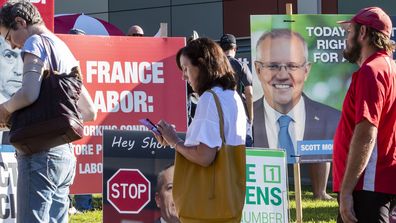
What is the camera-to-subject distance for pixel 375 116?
4.09 m

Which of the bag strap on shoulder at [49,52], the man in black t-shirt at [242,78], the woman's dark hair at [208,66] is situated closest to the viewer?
the woman's dark hair at [208,66]

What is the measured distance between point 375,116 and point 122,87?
3.77 metres

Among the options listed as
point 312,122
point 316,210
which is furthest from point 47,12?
point 316,210

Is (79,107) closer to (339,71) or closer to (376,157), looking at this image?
(376,157)

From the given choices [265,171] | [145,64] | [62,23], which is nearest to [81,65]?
[145,64]

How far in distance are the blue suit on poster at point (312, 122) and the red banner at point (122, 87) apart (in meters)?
1.01

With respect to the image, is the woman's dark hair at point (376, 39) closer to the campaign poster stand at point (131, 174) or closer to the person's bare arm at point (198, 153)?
the person's bare arm at point (198, 153)

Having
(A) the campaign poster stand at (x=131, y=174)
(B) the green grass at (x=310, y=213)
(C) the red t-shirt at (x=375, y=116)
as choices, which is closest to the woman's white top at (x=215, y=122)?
(C) the red t-shirt at (x=375, y=116)

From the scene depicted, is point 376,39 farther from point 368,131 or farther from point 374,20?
point 368,131

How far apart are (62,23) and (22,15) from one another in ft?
27.5

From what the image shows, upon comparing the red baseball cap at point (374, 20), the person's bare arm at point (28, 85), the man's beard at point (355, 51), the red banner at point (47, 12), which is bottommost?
the person's bare arm at point (28, 85)

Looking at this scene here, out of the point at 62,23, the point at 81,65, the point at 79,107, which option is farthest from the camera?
the point at 62,23

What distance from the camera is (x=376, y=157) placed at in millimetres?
4215

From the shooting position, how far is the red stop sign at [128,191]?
6664 millimetres
